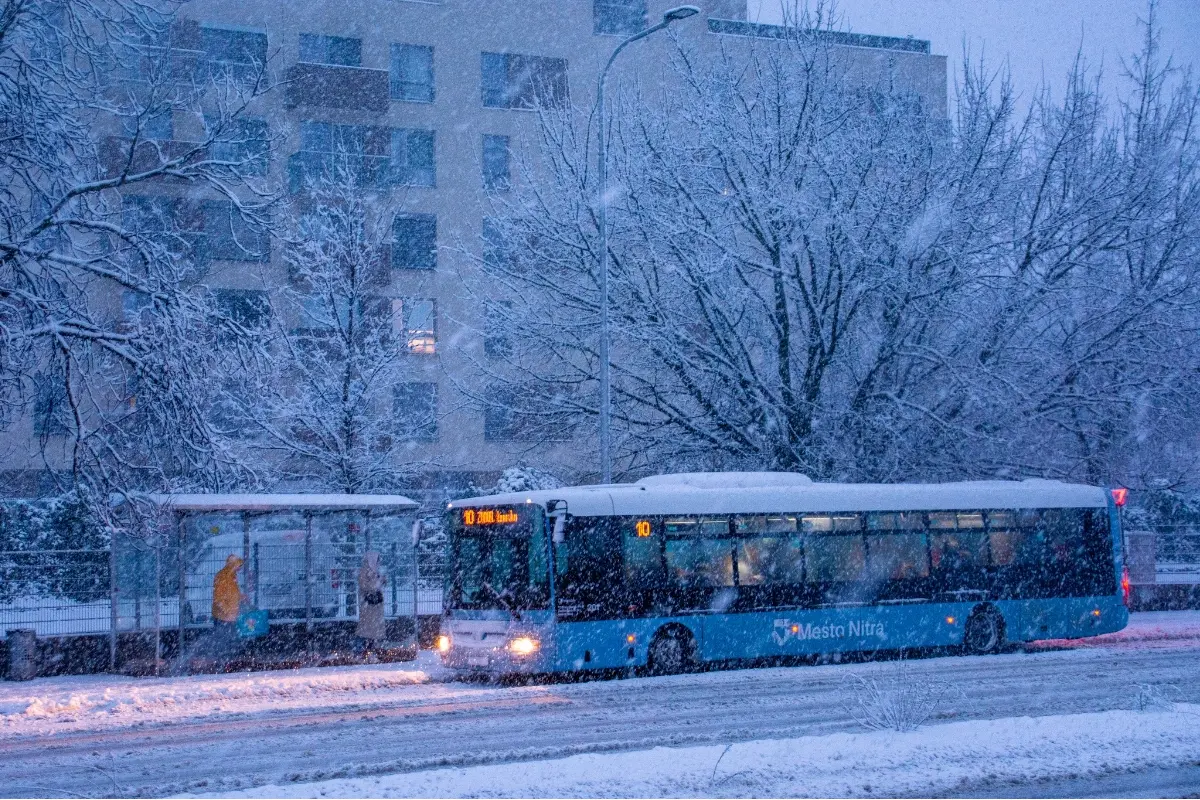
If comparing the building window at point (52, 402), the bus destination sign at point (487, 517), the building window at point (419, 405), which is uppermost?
the building window at point (419, 405)

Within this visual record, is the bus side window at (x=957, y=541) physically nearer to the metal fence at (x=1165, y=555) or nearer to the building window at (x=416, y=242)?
the metal fence at (x=1165, y=555)

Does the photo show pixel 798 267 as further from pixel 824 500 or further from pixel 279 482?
pixel 279 482

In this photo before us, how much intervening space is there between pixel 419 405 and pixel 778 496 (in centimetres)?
2304

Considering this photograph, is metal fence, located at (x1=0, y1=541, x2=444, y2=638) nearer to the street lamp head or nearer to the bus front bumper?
the bus front bumper

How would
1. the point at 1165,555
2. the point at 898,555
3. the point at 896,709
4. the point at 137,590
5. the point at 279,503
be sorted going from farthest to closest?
the point at 1165,555
the point at 898,555
the point at 279,503
the point at 137,590
the point at 896,709

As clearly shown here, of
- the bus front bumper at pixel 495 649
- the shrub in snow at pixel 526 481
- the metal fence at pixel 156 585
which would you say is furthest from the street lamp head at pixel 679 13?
the shrub in snow at pixel 526 481

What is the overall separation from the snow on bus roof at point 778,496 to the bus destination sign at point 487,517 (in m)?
0.14

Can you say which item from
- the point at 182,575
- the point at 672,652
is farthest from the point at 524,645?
the point at 182,575

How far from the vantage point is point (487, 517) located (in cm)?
1853

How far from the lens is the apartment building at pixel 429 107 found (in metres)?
38.2

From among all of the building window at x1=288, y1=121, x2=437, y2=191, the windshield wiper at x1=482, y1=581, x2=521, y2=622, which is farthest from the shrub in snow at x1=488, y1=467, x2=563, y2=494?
the windshield wiper at x1=482, y1=581, x2=521, y2=622

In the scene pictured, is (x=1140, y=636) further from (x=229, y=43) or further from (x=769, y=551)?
(x=229, y=43)

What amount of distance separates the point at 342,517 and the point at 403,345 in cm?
1349

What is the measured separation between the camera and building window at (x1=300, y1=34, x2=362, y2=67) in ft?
131
